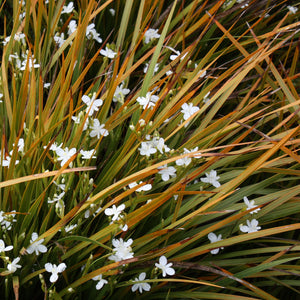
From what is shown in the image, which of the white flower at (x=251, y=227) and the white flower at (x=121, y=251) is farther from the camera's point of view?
the white flower at (x=251, y=227)

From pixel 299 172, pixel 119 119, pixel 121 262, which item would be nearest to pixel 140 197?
pixel 121 262

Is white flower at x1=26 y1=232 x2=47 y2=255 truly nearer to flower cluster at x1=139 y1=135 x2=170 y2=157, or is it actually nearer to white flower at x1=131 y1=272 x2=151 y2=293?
white flower at x1=131 y1=272 x2=151 y2=293

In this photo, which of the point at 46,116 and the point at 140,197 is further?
the point at 46,116

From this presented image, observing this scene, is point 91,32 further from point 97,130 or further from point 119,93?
point 97,130

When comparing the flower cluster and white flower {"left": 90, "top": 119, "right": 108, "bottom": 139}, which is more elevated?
white flower {"left": 90, "top": 119, "right": 108, "bottom": 139}

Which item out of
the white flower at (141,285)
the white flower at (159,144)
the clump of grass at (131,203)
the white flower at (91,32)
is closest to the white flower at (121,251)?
the clump of grass at (131,203)

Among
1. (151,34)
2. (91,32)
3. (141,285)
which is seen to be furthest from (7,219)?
(151,34)

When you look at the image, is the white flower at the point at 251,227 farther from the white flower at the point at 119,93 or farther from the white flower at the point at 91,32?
the white flower at the point at 91,32

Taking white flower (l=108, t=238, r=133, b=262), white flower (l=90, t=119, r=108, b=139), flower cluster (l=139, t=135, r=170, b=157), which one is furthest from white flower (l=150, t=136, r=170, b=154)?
white flower (l=108, t=238, r=133, b=262)

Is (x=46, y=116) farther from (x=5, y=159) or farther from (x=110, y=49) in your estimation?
(x=110, y=49)
